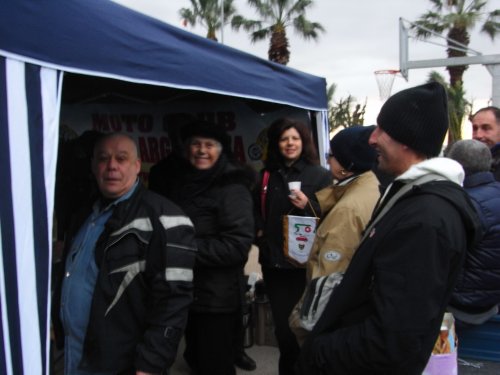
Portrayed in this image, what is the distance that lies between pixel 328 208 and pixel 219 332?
0.93 metres

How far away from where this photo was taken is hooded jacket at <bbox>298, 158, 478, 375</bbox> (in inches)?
46.8

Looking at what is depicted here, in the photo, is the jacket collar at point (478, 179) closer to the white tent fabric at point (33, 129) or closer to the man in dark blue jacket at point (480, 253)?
the man in dark blue jacket at point (480, 253)

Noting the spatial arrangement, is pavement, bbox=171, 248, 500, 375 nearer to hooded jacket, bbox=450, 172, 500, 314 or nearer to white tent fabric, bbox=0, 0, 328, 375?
hooded jacket, bbox=450, 172, 500, 314

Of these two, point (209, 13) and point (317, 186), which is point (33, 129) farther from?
point (209, 13)

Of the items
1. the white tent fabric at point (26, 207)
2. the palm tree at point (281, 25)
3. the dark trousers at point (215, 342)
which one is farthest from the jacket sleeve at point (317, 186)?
the palm tree at point (281, 25)

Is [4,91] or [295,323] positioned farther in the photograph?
[295,323]

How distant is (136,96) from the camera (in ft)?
13.1

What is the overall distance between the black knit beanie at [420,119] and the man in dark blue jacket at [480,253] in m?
1.39

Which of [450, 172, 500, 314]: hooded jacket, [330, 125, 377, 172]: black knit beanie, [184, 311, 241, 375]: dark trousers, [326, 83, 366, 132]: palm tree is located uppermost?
[326, 83, 366, 132]: palm tree

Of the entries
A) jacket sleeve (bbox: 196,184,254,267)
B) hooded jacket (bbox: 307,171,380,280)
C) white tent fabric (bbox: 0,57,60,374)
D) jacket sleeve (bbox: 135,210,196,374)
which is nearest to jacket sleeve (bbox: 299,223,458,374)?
hooded jacket (bbox: 307,171,380,280)

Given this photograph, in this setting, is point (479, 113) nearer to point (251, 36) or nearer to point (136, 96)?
point (136, 96)

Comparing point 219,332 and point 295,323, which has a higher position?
point 295,323

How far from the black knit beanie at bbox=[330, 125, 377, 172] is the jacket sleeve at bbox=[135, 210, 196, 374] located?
0.78m

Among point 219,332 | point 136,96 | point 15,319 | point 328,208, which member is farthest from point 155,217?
point 136,96
